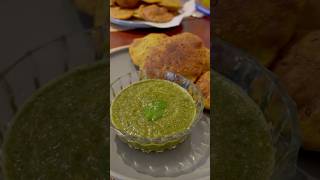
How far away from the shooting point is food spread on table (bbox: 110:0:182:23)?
816 mm

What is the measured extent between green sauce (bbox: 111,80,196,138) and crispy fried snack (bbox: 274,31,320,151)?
13 centimetres

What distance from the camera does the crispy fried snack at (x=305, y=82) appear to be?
1.91 feet

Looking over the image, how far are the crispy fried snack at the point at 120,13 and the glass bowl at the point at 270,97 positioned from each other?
22 centimetres

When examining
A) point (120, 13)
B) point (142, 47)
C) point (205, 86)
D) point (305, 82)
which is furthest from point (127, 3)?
point (305, 82)

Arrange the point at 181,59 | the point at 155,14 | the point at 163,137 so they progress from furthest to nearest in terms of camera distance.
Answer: the point at 155,14 < the point at 181,59 < the point at 163,137

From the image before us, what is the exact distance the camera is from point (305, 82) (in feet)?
1.94

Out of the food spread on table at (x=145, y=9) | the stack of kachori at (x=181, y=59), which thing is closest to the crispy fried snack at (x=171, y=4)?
the food spread on table at (x=145, y=9)

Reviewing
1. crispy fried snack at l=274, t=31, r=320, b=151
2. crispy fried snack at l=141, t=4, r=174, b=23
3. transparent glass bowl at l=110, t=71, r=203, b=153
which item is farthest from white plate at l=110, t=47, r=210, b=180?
crispy fried snack at l=141, t=4, r=174, b=23

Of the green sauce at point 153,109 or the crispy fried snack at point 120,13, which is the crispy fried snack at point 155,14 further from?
the green sauce at point 153,109

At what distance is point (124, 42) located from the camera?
80 centimetres

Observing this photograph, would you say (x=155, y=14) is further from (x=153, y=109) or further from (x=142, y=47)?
(x=153, y=109)

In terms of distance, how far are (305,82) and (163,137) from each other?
0.20 m
